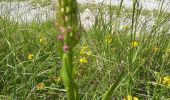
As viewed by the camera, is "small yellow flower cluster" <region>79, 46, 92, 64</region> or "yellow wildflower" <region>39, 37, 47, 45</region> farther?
"yellow wildflower" <region>39, 37, 47, 45</region>

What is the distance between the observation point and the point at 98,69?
2.57m

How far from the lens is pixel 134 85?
8.07ft

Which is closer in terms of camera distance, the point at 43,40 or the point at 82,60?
the point at 82,60

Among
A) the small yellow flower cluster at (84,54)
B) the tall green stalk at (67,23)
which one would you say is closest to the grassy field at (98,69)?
the small yellow flower cluster at (84,54)

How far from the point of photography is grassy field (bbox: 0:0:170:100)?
7.76 ft

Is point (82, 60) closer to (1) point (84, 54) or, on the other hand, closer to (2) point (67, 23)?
(1) point (84, 54)

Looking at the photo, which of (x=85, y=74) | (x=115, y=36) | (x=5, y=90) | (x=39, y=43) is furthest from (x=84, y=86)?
(x=39, y=43)

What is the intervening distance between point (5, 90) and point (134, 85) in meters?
0.88

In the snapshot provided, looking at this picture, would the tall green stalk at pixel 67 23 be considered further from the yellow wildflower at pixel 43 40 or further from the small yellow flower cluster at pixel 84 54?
the yellow wildflower at pixel 43 40

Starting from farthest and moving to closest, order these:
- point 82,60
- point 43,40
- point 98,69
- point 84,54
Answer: point 43,40
point 84,54
point 82,60
point 98,69

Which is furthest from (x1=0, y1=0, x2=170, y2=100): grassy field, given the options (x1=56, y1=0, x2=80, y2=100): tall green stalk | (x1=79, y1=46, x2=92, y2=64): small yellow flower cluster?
(x1=56, y1=0, x2=80, y2=100): tall green stalk

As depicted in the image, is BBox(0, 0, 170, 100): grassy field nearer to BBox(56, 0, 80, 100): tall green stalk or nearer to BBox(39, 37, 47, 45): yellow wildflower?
BBox(39, 37, 47, 45): yellow wildflower

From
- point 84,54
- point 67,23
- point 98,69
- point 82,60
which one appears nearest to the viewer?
point 67,23

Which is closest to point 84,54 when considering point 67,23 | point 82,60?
point 82,60
